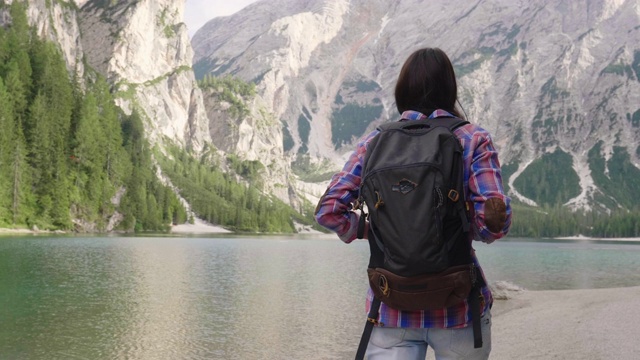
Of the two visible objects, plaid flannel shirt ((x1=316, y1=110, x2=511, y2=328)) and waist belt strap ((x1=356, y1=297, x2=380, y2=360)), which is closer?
plaid flannel shirt ((x1=316, y1=110, x2=511, y2=328))

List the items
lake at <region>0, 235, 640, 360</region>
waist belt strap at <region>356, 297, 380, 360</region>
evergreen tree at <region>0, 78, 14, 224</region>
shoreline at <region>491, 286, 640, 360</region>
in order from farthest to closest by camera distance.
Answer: evergreen tree at <region>0, 78, 14, 224</region> → lake at <region>0, 235, 640, 360</region> → shoreline at <region>491, 286, 640, 360</region> → waist belt strap at <region>356, 297, 380, 360</region>

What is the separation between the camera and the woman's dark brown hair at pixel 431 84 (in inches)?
207

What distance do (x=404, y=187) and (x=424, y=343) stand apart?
1407 mm

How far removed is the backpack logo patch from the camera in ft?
15.0

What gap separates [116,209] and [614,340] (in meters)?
139

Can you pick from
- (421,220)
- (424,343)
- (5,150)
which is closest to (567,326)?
(424,343)

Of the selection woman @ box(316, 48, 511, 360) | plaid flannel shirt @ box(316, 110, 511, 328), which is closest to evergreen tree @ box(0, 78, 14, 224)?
woman @ box(316, 48, 511, 360)

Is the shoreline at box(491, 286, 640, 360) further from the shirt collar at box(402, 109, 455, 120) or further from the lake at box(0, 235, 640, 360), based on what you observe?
the shirt collar at box(402, 109, 455, 120)

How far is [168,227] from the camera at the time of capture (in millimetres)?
166375

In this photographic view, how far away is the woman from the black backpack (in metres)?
0.12

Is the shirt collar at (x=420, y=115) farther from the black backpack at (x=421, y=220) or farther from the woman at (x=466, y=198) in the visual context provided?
the black backpack at (x=421, y=220)

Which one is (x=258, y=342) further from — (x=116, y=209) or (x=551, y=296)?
(x=116, y=209)

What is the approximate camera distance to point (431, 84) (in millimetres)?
5250

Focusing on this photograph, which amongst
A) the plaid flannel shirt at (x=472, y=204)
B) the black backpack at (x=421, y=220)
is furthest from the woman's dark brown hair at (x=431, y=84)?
the black backpack at (x=421, y=220)
